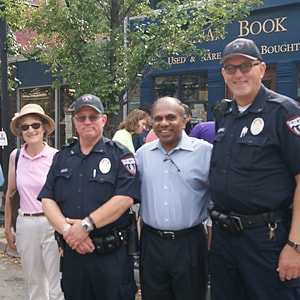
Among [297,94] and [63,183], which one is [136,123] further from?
[297,94]

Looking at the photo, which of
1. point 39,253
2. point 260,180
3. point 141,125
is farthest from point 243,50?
point 141,125

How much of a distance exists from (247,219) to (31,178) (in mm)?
Answer: 2137

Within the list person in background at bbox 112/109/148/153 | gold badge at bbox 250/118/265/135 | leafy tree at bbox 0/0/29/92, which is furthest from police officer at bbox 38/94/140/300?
leafy tree at bbox 0/0/29/92

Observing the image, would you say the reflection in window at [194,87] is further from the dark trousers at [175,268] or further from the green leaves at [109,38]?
the dark trousers at [175,268]

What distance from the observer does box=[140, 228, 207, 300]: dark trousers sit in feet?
11.2

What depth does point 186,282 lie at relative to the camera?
3.42 metres

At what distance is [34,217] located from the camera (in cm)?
431

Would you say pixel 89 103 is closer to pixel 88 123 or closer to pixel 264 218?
pixel 88 123

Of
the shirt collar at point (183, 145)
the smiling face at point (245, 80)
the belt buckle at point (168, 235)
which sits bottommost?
the belt buckle at point (168, 235)

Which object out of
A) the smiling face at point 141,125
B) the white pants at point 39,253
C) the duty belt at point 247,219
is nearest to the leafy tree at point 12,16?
the smiling face at point 141,125

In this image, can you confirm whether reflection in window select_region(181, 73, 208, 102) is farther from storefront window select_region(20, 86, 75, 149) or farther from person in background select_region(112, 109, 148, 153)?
person in background select_region(112, 109, 148, 153)

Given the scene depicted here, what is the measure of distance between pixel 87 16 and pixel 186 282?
4.45 meters

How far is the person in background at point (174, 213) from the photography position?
135 inches

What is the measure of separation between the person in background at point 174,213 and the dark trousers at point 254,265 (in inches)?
11.7
